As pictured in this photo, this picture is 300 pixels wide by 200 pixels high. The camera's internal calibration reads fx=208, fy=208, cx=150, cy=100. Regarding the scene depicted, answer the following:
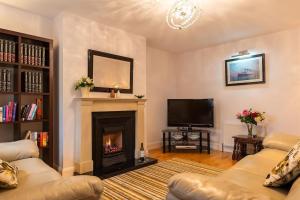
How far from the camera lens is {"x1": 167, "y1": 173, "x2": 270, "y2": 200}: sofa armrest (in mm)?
997

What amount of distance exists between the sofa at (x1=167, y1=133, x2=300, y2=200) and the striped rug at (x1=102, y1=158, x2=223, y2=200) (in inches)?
39.9

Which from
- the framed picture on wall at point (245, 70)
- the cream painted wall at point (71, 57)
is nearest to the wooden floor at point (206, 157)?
the framed picture on wall at point (245, 70)

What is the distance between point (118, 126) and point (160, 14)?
1975 mm

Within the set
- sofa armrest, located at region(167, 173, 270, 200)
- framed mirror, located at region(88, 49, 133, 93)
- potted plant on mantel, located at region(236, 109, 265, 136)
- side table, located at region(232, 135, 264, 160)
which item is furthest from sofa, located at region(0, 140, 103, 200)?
potted plant on mantel, located at region(236, 109, 265, 136)

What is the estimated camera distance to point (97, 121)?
3359 mm

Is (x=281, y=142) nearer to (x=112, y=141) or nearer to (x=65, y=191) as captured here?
(x=65, y=191)

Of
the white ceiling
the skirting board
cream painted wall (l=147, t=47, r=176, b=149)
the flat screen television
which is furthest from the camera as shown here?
cream painted wall (l=147, t=47, r=176, b=149)

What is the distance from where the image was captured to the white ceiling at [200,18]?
2.80m

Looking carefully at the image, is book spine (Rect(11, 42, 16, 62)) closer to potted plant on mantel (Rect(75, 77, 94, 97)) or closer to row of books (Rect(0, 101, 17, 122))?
row of books (Rect(0, 101, 17, 122))

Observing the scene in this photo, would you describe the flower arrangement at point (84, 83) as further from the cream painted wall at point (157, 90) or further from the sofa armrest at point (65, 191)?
the sofa armrest at point (65, 191)

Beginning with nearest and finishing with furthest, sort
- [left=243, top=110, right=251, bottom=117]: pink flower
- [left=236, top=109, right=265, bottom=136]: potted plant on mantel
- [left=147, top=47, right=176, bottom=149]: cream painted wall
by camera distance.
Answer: [left=236, top=109, right=265, bottom=136]: potted plant on mantel
[left=243, top=110, right=251, bottom=117]: pink flower
[left=147, top=47, right=176, bottom=149]: cream painted wall

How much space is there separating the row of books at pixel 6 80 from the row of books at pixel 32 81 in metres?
0.14

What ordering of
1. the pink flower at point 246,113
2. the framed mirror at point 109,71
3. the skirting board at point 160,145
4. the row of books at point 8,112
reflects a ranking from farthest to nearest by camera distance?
the skirting board at point 160,145, the pink flower at point 246,113, the framed mirror at point 109,71, the row of books at point 8,112

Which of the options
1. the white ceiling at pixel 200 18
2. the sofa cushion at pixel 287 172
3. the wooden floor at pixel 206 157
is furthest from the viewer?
the wooden floor at pixel 206 157
